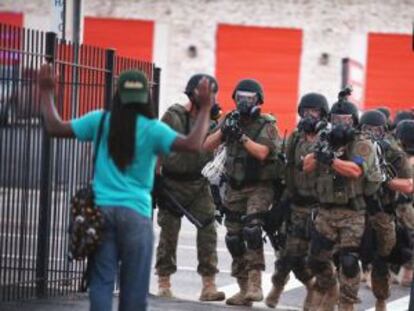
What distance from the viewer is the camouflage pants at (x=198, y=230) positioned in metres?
12.5

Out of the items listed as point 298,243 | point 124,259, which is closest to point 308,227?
point 298,243

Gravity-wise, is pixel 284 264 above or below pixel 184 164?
below

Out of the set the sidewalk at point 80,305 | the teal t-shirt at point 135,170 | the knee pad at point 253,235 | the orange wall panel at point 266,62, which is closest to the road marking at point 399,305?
the knee pad at point 253,235

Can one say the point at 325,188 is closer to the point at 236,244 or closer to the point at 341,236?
the point at 341,236

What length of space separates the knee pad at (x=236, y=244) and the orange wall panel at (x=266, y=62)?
2814cm

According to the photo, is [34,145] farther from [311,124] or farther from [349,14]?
[349,14]

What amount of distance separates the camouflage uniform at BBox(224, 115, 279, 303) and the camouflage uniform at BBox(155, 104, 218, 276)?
0.20m

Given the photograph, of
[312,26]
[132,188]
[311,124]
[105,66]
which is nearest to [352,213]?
[311,124]

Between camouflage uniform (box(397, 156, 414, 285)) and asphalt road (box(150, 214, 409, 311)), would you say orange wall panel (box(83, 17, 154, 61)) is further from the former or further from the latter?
camouflage uniform (box(397, 156, 414, 285))

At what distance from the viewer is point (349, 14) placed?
40500 mm

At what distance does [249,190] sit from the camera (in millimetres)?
12469

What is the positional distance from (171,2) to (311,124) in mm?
28973

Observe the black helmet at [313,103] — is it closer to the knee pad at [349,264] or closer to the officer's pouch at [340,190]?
the officer's pouch at [340,190]

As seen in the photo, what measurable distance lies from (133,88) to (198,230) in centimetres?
466
